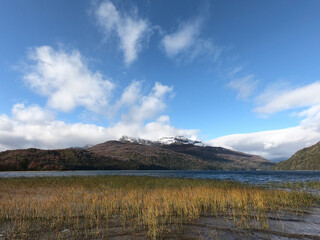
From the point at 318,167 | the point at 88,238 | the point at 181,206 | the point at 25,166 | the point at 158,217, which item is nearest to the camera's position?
the point at 88,238

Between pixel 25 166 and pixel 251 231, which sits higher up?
pixel 25 166

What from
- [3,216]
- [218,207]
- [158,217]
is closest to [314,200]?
[218,207]

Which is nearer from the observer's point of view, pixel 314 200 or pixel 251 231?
pixel 251 231

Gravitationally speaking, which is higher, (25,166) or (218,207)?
(25,166)

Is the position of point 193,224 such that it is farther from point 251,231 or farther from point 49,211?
point 49,211

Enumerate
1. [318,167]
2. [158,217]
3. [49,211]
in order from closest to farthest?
[158,217] < [49,211] < [318,167]

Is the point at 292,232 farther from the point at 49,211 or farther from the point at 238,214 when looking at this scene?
the point at 49,211

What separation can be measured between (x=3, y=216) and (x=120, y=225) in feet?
24.7

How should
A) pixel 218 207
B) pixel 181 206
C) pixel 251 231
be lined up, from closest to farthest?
1. pixel 251 231
2. pixel 181 206
3. pixel 218 207

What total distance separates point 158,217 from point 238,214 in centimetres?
523

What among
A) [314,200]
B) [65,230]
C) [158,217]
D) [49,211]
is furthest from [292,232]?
[49,211]

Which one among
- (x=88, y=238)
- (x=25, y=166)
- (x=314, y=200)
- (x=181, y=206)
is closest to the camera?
(x=88, y=238)

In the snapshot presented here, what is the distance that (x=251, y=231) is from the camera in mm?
9164

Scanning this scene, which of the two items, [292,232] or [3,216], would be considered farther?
[3,216]
